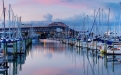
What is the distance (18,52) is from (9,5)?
26.6 metres

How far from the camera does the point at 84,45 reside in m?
67.7

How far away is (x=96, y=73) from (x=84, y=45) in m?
40.1

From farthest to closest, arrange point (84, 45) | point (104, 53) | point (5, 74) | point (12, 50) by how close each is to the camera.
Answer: point (84, 45) < point (104, 53) < point (12, 50) < point (5, 74)

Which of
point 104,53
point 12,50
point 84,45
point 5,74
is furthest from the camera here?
point 84,45

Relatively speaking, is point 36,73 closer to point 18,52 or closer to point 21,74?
point 21,74

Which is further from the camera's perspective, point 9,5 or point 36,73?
point 9,5

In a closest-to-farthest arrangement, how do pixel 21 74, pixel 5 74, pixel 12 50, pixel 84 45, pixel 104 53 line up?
pixel 5 74 → pixel 21 74 → pixel 12 50 → pixel 104 53 → pixel 84 45

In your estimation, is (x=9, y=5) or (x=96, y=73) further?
(x=9, y=5)

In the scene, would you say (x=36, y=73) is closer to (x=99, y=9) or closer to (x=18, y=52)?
(x=18, y=52)

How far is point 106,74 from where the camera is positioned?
2709 centimetres

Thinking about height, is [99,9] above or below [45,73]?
above

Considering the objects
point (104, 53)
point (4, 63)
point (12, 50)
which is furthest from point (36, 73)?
point (104, 53)

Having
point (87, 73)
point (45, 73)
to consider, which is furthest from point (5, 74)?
point (87, 73)

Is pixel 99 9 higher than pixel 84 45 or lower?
higher
